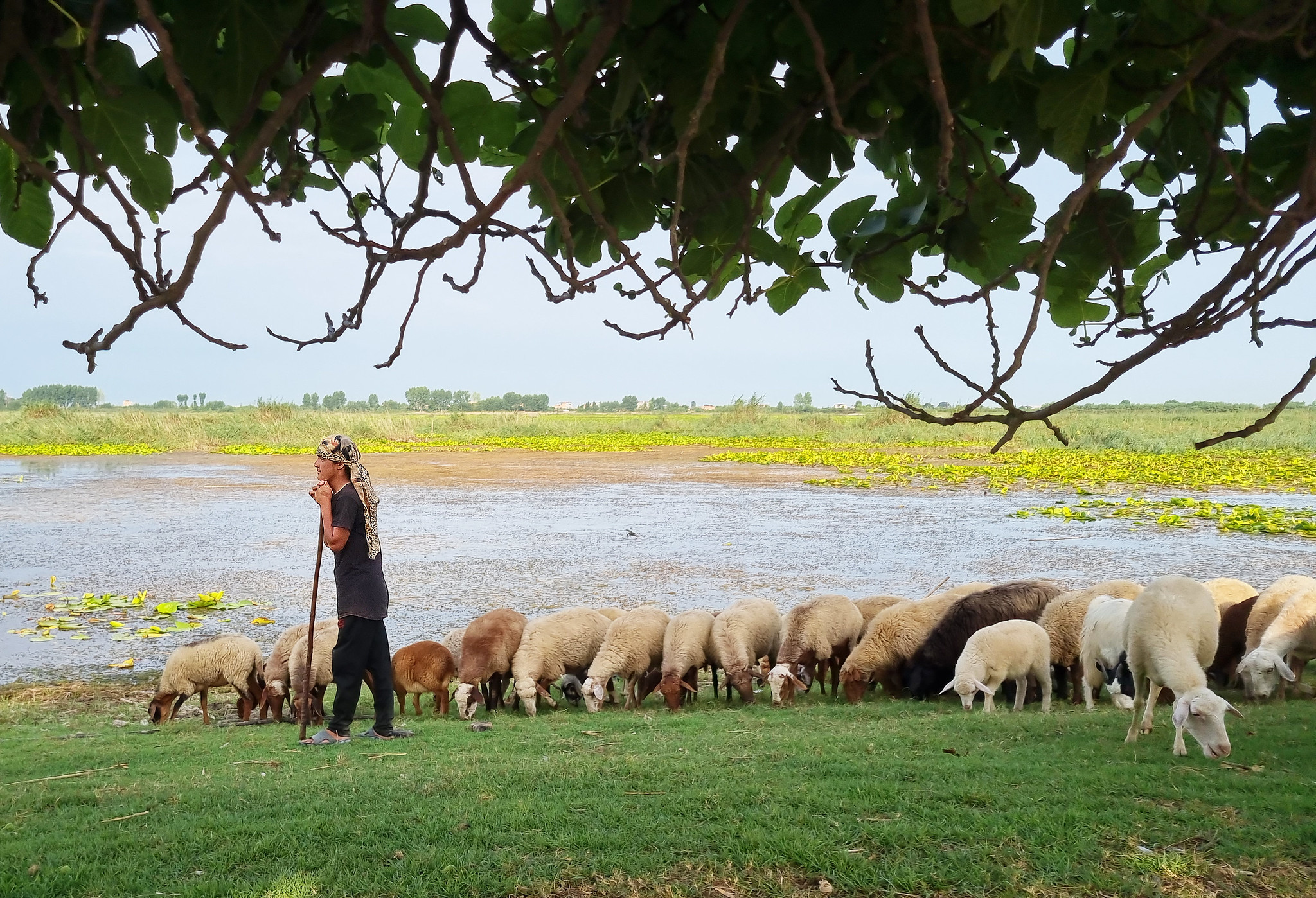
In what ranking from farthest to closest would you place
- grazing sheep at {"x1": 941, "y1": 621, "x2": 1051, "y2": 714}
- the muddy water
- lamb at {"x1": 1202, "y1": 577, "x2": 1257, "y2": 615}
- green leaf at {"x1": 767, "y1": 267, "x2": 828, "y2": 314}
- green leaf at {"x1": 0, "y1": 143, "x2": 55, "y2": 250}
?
1. the muddy water
2. lamb at {"x1": 1202, "y1": 577, "x2": 1257, "y2": 615}
3. grazing sheep at {"x1": 941, "y1": 621, "x2": 1051, "y2": 714}
4. green leaf at {"x1": 767, "y1": 267, "x2": 828, "y2": 314}
5. green leaf at {"x1": 0, "y1": 143, "x2": 55, "y2": 250}

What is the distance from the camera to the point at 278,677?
805 cm

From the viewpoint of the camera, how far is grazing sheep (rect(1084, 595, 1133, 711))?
23.3 feet

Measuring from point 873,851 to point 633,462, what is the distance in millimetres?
32744

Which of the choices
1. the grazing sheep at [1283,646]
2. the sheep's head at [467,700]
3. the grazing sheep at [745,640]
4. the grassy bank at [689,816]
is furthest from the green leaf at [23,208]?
the grazing sheep at [1283,646]

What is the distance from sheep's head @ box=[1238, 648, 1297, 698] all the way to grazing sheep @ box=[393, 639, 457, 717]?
21.0 ft

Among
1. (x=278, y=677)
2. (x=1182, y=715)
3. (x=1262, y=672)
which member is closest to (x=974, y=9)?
(x=1182, y=715)

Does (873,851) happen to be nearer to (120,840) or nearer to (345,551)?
(120,840)

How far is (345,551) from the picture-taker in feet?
22.0

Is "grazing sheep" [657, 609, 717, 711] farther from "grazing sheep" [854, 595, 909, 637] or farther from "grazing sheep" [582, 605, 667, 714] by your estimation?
"grazing sheep" [854, 595, 909, 637]

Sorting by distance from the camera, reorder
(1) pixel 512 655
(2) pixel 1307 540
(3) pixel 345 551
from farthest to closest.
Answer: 1. (2) pixel 1307 540
2. (1) pixel 512 655
3. (3) pixel 345 551

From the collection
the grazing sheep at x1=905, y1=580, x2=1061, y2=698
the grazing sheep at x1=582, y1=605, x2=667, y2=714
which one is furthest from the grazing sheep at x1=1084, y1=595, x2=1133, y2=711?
the grazing sheep at x1=582, y1=605, x2=667, y2=714

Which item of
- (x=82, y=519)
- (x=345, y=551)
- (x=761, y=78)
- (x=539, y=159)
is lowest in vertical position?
(x=82, y=519)

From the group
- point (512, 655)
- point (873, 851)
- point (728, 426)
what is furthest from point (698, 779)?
point (728, 426)

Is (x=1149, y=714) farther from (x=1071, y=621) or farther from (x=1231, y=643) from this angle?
(x=1231, y=643)
